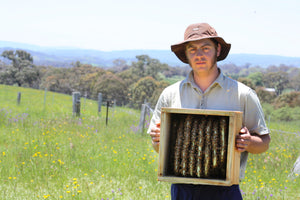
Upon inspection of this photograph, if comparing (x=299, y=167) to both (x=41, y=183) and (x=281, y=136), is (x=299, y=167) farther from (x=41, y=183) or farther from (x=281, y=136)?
(x=41, y=183)

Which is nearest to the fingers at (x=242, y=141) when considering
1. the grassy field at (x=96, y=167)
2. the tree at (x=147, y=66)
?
the grassy field at (x=96, y=167)

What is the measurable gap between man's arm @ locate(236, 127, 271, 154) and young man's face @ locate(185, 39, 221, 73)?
1.82 feet

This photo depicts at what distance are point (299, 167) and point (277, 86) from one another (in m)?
50.4

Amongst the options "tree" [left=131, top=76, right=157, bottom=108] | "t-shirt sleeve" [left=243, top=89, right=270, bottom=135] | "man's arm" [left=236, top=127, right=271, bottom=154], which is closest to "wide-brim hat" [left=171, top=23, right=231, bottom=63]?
"t-shirt sleeve" [left=243, top=89, right=270, bottom=135]

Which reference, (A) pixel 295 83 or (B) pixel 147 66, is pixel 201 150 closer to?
(A) pixel 295 83

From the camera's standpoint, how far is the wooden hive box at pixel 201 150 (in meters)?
2.11

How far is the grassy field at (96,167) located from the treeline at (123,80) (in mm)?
21787

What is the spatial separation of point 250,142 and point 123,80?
4562cm

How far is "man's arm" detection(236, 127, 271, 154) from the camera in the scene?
6.97 ft

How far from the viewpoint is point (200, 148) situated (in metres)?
2.23

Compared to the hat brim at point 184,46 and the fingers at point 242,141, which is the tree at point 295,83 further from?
the fingers at point 242,141

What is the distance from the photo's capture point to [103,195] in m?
4.77

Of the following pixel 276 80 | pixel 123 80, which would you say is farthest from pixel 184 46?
pixel 276 80

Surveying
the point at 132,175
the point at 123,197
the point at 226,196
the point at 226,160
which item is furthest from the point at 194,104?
the point at 132,175
